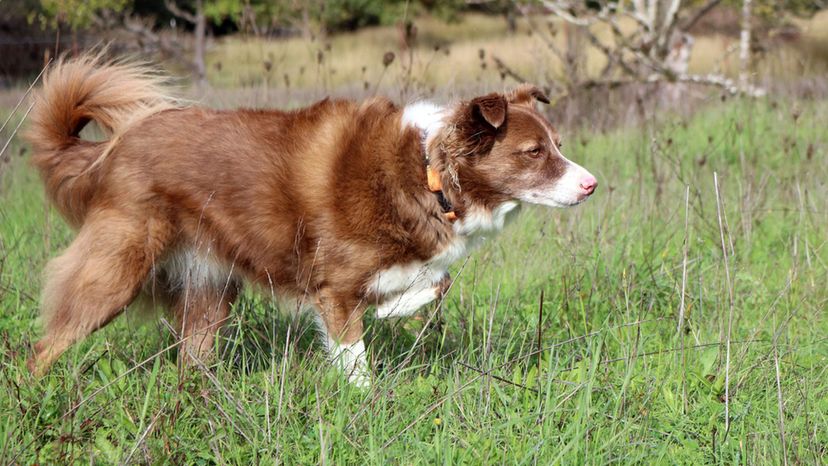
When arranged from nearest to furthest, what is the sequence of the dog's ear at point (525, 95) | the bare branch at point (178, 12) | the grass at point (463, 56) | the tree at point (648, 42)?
the dog's ear at point (525, 95)
the grass at point (463, 56)
the tree at point (648, 42)
the bare branch at point (178, 12)

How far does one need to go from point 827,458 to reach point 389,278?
6.13ft

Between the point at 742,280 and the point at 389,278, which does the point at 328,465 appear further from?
the point at 742,280

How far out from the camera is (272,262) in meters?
3.82

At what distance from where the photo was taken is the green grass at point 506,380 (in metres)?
2.83

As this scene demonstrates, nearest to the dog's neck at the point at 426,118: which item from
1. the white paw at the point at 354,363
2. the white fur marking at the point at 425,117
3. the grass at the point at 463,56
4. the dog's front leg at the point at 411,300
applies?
the white fur marking at the point at 425,117

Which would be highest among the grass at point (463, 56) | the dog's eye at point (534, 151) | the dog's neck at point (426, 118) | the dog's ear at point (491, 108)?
the dog's ear at point (491, 108)

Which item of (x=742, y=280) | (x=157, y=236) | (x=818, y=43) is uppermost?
(x=157, y=236)

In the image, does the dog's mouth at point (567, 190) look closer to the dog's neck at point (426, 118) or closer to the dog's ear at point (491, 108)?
the dog's ear at point (491, 108)

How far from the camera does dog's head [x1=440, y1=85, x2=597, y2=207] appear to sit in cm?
385

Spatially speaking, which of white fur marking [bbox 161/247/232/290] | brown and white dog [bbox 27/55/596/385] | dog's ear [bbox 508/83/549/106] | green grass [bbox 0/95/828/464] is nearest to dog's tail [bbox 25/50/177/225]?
brown and white dog [bbox 27/55/596/385]

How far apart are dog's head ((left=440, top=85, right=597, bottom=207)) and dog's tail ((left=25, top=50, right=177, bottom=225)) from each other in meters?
1.40

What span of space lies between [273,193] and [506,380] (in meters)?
1.40

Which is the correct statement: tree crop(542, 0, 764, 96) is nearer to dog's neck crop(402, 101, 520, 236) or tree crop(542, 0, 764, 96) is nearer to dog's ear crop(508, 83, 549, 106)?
dog's ear crop(508, 83, 549, 106)

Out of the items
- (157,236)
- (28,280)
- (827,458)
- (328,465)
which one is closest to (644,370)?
(827,458)
